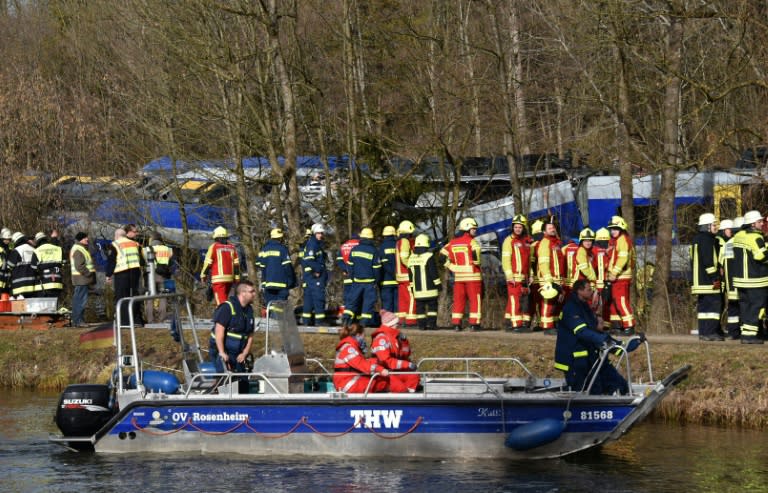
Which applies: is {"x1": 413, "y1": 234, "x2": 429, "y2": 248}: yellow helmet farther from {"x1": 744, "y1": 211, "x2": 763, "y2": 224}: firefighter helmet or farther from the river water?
Result: the river water

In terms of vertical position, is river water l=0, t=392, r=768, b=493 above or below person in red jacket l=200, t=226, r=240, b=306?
below

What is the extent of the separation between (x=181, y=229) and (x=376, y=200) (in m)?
5.50

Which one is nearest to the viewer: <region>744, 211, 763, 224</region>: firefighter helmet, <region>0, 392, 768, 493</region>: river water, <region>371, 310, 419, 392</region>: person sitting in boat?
<region>0, 392, 768, 493</region>: river water

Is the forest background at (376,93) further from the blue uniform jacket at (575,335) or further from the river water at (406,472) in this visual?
the blue uniform jacket at (575,335)

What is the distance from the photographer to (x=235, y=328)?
14.5 m

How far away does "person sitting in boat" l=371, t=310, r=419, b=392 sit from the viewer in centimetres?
1337

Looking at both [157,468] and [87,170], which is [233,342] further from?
[87,170]

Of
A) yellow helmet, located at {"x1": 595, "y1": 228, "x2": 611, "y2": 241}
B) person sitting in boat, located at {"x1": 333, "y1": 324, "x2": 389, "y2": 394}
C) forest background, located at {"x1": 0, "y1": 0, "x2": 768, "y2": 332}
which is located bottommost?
person sitting in boat, located at {"x1": 333, "y1": 324, "x2": 389, "y2": 394}

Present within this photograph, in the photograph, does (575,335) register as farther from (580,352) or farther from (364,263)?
(364,263)

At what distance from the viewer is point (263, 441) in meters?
13.6

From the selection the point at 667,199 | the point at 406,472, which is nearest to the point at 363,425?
the point at 406,472

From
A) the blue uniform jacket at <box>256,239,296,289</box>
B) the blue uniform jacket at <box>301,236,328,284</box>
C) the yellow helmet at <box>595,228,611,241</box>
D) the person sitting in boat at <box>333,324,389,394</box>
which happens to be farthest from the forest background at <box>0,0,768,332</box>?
the person sitting in boat at <box>333,324,389,394</box>

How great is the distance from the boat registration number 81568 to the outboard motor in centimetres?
549

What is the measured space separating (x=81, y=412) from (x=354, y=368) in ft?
10.7
